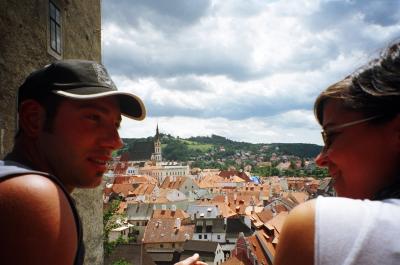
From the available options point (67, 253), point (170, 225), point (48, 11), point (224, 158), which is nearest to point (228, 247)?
point (170, 225)

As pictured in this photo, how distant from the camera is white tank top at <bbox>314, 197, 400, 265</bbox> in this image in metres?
0.96

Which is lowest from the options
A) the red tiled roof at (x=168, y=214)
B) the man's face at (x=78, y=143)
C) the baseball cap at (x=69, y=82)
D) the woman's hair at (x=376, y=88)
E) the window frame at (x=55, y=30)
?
the red tiled roof at (x=168, y=214)

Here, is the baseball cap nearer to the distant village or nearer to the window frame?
the window frame

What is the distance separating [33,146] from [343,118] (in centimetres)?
128

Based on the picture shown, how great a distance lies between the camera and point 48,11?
4645 mm

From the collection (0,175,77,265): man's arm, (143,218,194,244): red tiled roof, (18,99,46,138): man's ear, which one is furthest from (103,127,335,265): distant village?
(0,175,77,265): man's arm

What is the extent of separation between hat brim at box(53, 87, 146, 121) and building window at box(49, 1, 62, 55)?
10.9 ft

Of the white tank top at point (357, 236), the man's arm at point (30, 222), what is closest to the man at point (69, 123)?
the man's arm at point (30, 222)

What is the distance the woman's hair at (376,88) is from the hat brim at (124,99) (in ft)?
3.15

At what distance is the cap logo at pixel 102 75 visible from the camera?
1684 millimetres

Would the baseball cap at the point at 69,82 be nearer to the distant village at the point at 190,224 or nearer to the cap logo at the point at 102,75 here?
the cap logo at the point at 102,75

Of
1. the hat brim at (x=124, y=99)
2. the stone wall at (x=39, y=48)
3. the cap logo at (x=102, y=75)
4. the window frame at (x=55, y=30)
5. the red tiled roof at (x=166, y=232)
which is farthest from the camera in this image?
the red tiled roof at (x=166, y=232)

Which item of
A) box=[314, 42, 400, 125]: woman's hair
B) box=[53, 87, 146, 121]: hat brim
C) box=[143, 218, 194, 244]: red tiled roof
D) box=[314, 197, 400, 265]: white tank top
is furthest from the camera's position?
box=[143, 218, 194, 244]: red tiled roof

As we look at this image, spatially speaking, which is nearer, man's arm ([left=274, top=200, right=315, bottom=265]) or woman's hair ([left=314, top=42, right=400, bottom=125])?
man's arm ([left=274, top=200, right=315, bottom=265])
